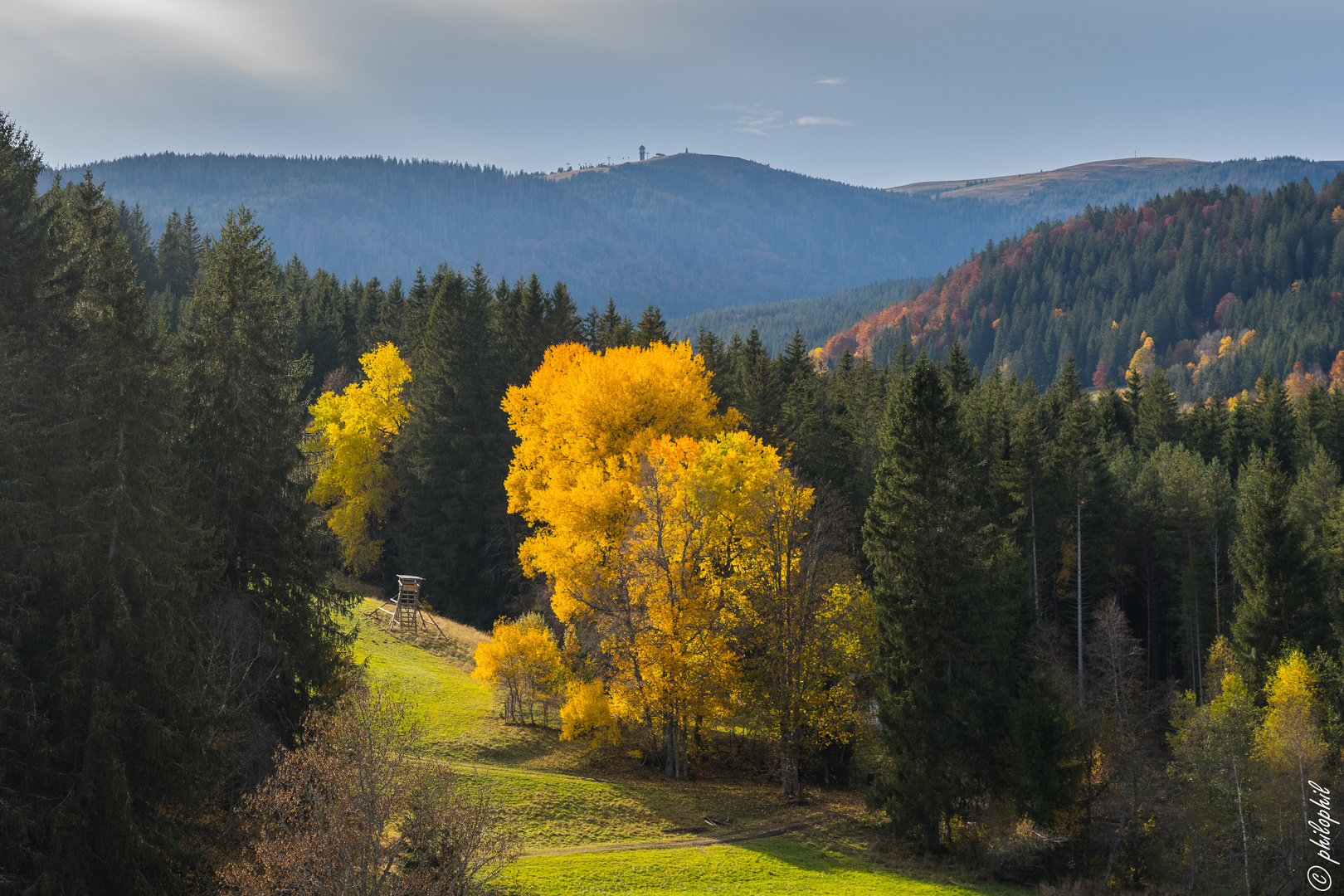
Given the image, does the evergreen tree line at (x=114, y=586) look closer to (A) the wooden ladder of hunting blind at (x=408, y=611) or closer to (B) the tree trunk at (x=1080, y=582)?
(A) the wooden ladder of hunting blind at (x=408, y=611)

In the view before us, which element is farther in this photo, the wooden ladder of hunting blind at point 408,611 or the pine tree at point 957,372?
the pine tree at point 957,372

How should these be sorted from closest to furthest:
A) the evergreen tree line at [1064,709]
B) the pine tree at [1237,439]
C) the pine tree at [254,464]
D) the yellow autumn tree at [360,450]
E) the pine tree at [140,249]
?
the pine tree at [254,464] < the evergreen tree line at [1064,709] < the yellow autumn tree at [360,450] < the pine tree at [1237,439] < the pine tree at [140,249]

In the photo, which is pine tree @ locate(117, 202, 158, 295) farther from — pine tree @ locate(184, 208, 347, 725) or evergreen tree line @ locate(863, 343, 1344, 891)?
evergreen tree line @ locate(863, 343, 1344, 891)

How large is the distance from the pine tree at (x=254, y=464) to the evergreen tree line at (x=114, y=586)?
90 mm

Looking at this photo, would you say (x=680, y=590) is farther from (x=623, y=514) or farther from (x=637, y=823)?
(x=637, y=823)

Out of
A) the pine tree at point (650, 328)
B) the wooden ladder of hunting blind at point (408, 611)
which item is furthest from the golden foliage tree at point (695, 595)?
the pine tree at point (650, 328)

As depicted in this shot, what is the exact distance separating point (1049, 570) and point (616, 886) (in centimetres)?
4318

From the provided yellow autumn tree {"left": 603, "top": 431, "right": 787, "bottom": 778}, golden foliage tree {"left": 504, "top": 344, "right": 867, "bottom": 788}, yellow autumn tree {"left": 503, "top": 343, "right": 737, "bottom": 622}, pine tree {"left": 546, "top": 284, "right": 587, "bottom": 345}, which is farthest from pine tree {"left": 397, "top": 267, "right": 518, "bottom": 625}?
yellow autumn tree {"left": 603, "top": 431, "right": 787, "bottom": 778}

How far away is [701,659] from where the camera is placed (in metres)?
31.7

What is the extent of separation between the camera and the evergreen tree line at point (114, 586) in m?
17.9

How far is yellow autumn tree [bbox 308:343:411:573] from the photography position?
56.2 meters

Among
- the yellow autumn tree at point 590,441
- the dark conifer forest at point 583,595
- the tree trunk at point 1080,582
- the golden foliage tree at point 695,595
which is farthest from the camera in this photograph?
the tree trunk at point 1080,582

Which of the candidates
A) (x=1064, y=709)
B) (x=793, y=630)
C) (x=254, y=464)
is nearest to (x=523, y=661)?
(x=793, y=630)

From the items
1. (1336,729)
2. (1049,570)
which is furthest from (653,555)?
(1049,570)
